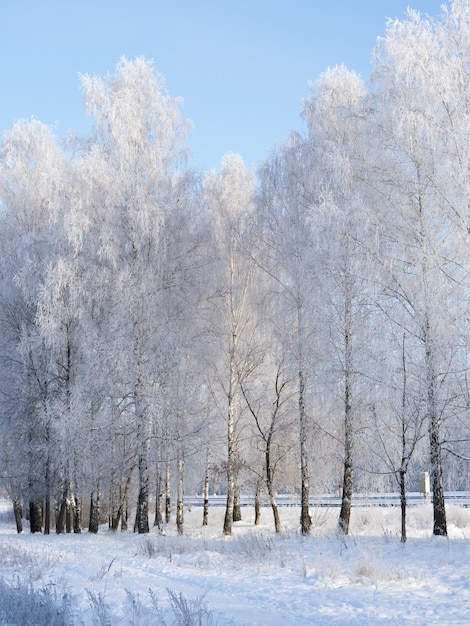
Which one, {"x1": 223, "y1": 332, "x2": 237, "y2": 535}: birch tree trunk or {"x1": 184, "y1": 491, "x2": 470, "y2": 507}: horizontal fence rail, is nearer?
{"x1": 223, "y1": 332, "x2": 237, "y2": 535}: birch tree trunk

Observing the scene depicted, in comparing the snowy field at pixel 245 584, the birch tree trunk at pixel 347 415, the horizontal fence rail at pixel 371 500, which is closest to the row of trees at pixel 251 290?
the birch tree trunk at pixel 347 415

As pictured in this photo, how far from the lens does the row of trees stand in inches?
471

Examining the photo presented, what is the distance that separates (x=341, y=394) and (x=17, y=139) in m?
15.8

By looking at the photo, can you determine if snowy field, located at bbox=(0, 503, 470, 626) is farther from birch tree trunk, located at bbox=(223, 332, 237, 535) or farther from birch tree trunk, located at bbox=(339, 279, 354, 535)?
birch tree trunk, located at bbox=(223, 332, 237, 535)

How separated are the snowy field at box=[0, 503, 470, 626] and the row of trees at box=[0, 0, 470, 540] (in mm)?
2610

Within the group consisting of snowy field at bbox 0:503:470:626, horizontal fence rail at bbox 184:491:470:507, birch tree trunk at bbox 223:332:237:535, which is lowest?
horizontal fence rail at bbox 184:491:470:507

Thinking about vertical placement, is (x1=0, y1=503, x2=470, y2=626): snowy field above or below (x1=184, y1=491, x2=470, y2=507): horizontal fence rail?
above

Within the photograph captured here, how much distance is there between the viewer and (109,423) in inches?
668

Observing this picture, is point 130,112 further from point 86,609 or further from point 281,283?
point 86,609

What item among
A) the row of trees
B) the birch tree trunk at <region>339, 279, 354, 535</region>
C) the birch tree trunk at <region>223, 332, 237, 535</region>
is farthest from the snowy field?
A: the birch tree trunk at <region>223, 332, 237, 535</region>

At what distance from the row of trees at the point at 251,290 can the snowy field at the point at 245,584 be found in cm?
261

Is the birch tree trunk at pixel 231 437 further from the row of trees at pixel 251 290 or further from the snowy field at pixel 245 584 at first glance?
the snowy field at pixel 245 584

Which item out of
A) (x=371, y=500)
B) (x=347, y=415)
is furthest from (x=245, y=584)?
(x=371, y=500)

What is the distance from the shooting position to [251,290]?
1923 cm
